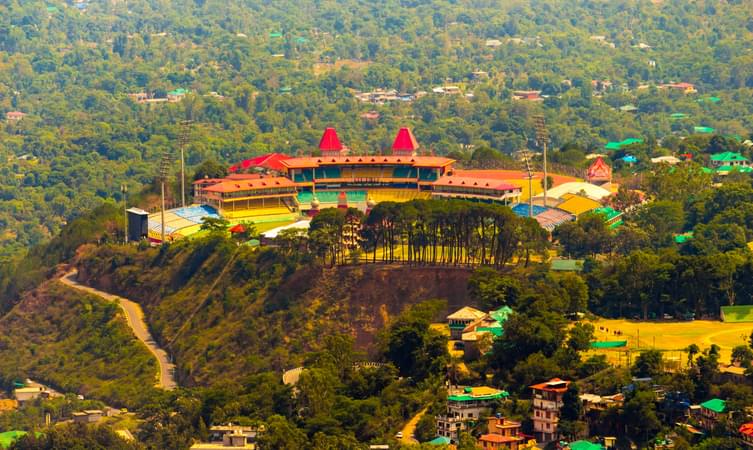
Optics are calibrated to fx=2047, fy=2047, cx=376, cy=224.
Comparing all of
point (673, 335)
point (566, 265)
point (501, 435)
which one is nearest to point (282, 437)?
point (501, 435)

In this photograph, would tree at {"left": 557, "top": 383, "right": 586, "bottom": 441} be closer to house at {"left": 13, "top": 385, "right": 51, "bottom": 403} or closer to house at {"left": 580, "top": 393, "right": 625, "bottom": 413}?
house at {"left": 580, "top": 393, "right": 625, "bottom": 413}

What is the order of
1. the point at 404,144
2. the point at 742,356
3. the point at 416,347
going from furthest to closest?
the point at 404,144
the point at 416,347
the point at 742,356

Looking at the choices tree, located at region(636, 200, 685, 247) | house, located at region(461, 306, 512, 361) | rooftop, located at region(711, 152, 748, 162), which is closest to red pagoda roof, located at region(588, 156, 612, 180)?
rooftop, located at region(711, 152, 748, 162)

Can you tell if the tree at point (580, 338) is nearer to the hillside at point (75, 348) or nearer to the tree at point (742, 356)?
the tree at point (742, 356)

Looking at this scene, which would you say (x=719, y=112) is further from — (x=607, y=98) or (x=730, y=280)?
(x=730, y=280)

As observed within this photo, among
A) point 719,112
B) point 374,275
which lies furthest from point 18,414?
point 719,112

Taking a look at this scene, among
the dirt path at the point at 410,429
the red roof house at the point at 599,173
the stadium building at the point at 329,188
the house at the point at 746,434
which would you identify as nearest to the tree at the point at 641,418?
the house at the point at 746,434

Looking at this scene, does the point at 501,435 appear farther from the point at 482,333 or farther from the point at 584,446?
the point at 482,333
